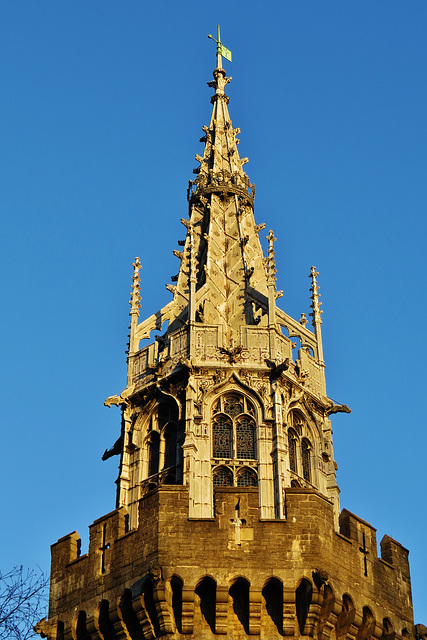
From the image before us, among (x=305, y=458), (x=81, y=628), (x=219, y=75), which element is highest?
(x=219, y=75)

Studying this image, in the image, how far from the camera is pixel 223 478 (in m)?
40.0

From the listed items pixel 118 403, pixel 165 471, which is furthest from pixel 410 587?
pixel 118 403

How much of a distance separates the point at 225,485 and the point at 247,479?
0.66m

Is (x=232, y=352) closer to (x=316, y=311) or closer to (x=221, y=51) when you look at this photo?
(x=316, y=311)

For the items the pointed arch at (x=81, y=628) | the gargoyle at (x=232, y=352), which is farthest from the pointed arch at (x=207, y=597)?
the gargoyle at (x=232, y=352)

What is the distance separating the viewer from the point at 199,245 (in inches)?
1885

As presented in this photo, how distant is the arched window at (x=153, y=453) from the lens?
41406mm

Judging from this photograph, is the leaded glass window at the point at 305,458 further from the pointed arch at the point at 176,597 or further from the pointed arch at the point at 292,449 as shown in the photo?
the pointed arch at the point at 176,597

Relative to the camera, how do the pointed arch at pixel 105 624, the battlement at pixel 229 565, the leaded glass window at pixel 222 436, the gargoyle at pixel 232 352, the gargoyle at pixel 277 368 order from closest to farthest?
the battlement at pixel 229 565 → the pointed arch at pixel 105 624 → the leaded glass window at pixel 222 436 → the gargoyle at pixel 277 368 → the gargoyle at pixel 232 352

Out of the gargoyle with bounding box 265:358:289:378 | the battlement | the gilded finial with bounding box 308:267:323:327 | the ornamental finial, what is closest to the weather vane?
the ornamental finial

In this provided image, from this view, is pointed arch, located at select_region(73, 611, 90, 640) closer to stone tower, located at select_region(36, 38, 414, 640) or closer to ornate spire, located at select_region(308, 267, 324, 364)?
stone tower, located at select_region(36, 38, 414, 640)

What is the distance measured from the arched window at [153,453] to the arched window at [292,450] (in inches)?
149

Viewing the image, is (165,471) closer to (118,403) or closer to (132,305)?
(118,403)

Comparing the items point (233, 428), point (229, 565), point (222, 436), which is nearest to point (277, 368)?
point (233, 428)
